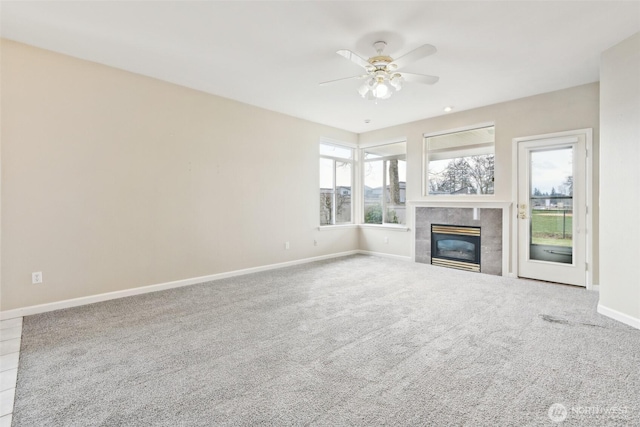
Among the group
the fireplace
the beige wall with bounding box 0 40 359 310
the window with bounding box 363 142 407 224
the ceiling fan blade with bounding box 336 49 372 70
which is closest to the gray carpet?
the beige wall with bounding box 0 40 359 310

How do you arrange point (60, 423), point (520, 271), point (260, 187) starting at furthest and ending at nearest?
point (260, 187)
point (520, 271)
point (60, 423)

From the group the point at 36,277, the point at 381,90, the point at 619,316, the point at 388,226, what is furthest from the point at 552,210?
the point at 36,277

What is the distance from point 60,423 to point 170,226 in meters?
2.78

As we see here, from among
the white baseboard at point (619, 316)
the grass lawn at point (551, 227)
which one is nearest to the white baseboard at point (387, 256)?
the grass lawn at point (551, 227)

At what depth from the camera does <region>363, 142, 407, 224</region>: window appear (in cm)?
635

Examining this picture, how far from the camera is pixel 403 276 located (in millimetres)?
4773

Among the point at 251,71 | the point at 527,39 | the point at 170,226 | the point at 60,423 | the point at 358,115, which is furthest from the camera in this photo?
the point at 358,115

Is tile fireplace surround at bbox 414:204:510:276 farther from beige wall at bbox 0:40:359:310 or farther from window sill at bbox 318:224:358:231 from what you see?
beige wall at bbox 0:40:359:310

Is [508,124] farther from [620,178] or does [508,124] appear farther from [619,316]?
[619,316]

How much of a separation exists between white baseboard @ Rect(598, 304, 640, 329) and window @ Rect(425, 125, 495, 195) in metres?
2.37

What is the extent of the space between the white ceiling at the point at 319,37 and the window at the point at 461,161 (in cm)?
111

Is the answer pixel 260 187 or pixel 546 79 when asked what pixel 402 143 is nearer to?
pixel 546 79

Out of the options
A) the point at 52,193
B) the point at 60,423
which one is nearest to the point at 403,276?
the point at 60,423

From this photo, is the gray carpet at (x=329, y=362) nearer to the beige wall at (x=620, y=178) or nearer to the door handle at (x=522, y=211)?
the beige wall at (x=620, y=178)
